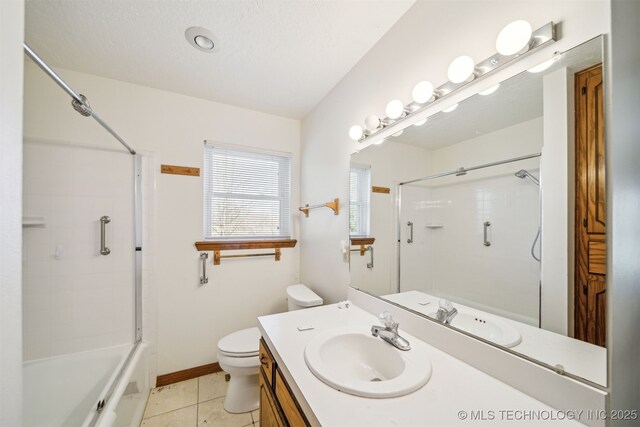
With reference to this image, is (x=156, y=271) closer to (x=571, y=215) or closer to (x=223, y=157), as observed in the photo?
(x=223, y=157)

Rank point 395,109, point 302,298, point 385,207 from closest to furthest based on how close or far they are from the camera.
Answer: point 395,109 < point 385,207 < point 302,298

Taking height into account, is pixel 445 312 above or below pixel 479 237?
below

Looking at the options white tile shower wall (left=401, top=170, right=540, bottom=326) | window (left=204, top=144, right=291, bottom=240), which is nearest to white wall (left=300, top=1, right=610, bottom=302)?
window (left=204, top=144, right=291, bottom=240)

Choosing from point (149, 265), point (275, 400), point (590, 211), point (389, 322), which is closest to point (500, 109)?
point (590, 211)

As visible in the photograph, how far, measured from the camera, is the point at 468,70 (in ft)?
2.90

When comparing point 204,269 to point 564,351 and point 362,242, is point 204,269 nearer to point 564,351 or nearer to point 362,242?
point 362,242

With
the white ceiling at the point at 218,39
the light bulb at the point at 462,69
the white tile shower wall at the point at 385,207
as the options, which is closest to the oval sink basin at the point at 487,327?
the white tile shower wall at the point at 385,207

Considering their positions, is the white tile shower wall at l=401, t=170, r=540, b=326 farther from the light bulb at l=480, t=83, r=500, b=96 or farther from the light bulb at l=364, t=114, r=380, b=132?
the light bulb at l=364, t=114, r=380, b=132

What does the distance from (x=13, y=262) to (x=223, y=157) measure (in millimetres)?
1783

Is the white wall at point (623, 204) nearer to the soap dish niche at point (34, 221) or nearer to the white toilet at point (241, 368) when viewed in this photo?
the white toilet at point (241, 368)

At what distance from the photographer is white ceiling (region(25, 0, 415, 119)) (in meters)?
1.22

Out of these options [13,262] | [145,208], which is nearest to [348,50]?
[13,262]

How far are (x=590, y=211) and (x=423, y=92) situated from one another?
0.73 metres

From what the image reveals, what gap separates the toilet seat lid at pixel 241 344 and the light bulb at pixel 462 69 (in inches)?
74.8
